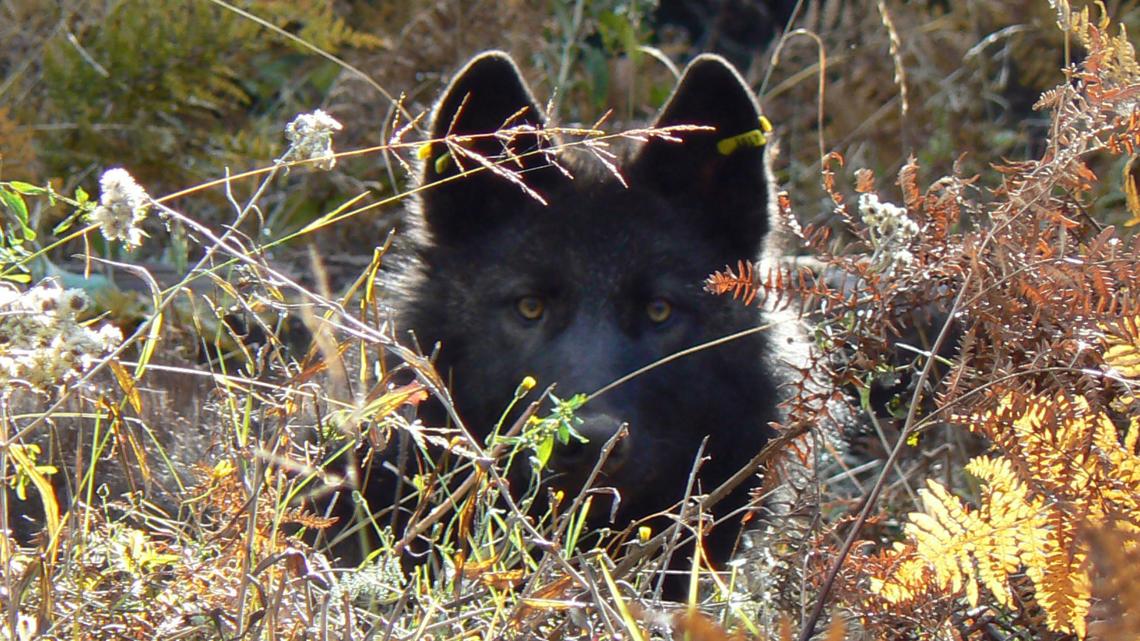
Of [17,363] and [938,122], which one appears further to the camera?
[938,122]

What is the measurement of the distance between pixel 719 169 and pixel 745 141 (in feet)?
0.61

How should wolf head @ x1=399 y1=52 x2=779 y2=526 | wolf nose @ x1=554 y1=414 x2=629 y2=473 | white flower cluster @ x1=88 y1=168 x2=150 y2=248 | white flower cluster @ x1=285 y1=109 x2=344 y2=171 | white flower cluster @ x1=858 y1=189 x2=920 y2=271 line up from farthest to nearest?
wolf head @ x1=399 y1=52 x2=779 y2=526 < wolf nose @ x1=554 y1=414 x2=629 y2=473 < white flower cluster @ x1=858 y1=189 x2=920 y2=271 < white flower cluster @ x1=285 y1=109 x2=344 y2=171 < white flower cluster @ x1=88 y1=168 x2=150 y2=248

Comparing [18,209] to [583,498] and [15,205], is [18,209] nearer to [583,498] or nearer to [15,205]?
[15,205]

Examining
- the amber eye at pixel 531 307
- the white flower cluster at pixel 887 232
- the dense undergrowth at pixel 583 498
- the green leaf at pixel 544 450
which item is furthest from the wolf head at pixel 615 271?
the green leaf at pixel 544 450

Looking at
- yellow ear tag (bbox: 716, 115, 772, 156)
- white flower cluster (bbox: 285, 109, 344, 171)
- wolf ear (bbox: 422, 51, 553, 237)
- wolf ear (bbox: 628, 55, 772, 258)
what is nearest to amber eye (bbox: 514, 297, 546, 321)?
wolf ear (bbox: 422, 51, 553, 237)

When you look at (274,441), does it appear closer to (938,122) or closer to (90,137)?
(90,137)

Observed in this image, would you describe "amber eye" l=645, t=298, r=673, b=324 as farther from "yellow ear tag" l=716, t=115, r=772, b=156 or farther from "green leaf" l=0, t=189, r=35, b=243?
"green leaf" l=0, t=189, r=35, b=243

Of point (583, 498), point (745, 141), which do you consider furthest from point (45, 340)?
point (745, 141)

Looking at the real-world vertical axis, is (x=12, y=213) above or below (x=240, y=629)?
above

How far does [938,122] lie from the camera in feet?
23.8

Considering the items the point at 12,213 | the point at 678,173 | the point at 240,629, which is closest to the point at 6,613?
the point at 240,629

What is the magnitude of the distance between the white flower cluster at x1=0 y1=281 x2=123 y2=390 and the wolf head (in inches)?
72.9

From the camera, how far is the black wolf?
4043 mm

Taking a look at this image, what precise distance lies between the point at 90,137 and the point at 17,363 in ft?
13.8
